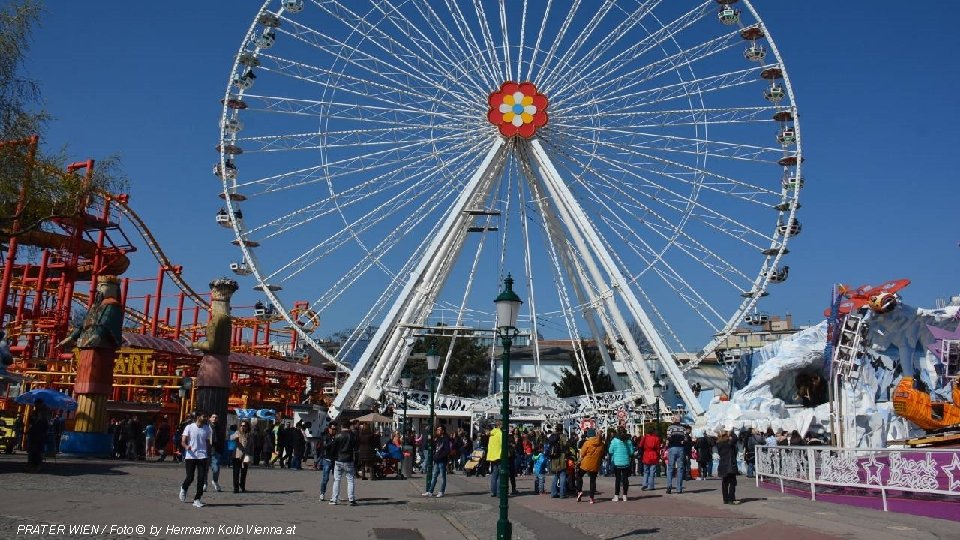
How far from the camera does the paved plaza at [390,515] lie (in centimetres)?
1038

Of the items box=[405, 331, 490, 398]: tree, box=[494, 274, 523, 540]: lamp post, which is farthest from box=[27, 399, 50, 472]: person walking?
box=[405, 331, 490, 398]: tree

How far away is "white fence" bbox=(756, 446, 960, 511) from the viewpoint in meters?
13.2

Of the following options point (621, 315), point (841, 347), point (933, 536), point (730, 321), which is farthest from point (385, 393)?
point (933, 536)

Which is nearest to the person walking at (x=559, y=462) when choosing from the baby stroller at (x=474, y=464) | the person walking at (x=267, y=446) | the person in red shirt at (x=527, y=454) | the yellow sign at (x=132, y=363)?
the person in red shirt at (x=527, y=454)

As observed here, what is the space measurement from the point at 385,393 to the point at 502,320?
1990 centimetres

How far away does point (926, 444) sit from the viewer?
1666cm

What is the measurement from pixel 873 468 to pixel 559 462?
5.52 metres

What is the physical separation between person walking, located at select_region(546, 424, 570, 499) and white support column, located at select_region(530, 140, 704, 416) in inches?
417

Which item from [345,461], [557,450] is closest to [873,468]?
[557,450]

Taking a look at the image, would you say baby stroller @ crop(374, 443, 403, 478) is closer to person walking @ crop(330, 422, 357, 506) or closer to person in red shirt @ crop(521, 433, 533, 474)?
person in red shirt @ crop(521, 433, 533, 474)

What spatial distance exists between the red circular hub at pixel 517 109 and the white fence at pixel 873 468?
13665 mm

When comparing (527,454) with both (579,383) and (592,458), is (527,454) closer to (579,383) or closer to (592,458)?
(592,458)

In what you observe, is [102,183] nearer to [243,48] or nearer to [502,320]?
[243,48]

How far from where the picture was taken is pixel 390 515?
1315cm
